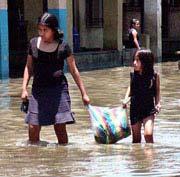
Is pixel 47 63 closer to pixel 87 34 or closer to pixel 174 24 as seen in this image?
pixel 87 34

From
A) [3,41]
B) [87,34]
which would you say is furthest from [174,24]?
[3,41]

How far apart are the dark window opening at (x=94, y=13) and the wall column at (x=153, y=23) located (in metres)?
2.38

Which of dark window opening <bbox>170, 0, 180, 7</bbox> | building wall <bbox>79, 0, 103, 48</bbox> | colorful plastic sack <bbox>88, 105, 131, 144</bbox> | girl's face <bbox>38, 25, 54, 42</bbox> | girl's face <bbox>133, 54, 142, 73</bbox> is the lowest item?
building wall <bbox>79, 0, 103, 48</bbox>

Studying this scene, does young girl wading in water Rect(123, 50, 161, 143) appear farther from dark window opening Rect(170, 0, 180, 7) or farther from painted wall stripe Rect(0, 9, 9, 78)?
dark window opening Rect(170, 0, 180, 7)

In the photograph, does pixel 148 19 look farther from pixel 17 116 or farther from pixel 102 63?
pixel 17 116

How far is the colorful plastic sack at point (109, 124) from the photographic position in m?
8.10

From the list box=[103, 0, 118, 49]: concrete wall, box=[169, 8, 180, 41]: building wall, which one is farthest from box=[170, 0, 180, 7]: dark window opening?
box=[103, 0, 118, 49]: concrete wall

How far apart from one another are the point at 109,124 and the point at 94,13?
22.9 m

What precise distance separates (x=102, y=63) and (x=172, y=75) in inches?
175

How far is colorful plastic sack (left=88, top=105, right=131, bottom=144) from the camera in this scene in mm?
8102

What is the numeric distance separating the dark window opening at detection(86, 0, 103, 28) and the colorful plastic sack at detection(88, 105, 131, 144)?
73.5ft

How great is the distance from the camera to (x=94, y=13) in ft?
101

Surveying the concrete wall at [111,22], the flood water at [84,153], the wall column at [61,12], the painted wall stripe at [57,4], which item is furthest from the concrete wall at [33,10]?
the flood water at [84,153]

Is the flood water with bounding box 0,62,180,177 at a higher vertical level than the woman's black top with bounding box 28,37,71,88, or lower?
lower
